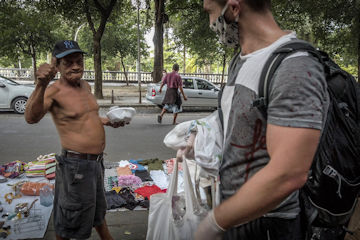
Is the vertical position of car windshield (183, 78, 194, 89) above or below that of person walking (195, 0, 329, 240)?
below

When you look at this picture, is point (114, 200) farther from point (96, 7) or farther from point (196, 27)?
point (196, 27)

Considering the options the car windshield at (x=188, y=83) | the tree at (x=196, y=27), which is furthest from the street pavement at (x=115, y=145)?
the tree at (x=196, y=27)

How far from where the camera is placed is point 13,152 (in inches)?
238

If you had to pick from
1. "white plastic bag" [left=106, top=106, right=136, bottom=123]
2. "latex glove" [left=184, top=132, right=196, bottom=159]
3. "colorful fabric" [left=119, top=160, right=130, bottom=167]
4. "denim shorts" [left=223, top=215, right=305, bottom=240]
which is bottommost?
"colorful fabric" [left=119, top=160, right=130, bottom=167]

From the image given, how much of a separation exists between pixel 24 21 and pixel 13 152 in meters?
11.4

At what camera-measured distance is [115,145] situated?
270 inches

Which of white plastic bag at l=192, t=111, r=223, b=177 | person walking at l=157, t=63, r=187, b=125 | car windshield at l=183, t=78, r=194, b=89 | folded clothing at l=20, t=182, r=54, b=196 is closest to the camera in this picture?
white plastic bag at l=192, t=111, r=223, b=177

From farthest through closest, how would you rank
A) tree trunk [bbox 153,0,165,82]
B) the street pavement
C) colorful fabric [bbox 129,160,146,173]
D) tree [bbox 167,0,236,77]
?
tree [bbox 167,0,236,77]
tree trunk [bbox 153,0,165,82]
colorful fabric [bbox 129,160,146,173]
the street pavement

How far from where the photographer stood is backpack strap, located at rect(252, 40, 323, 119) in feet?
3.21

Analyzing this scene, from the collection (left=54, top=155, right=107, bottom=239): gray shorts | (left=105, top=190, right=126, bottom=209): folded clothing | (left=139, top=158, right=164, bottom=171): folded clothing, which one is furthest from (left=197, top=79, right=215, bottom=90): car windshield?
(left=54, top=155, right=107, bottom=239): gray shorts

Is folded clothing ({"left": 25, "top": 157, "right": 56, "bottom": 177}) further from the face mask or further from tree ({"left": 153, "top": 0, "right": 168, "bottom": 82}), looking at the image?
tree ({"left": 153, "top": 0, "right": 168, "bottom": 82})

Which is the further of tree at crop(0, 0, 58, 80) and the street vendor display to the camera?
tree at crop(0, 0, 58, 80)

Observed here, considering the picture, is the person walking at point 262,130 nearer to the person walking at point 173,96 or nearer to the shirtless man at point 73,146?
the shirtless man at point 73,146

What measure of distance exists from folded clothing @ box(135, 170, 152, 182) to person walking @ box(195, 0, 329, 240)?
138 inches
